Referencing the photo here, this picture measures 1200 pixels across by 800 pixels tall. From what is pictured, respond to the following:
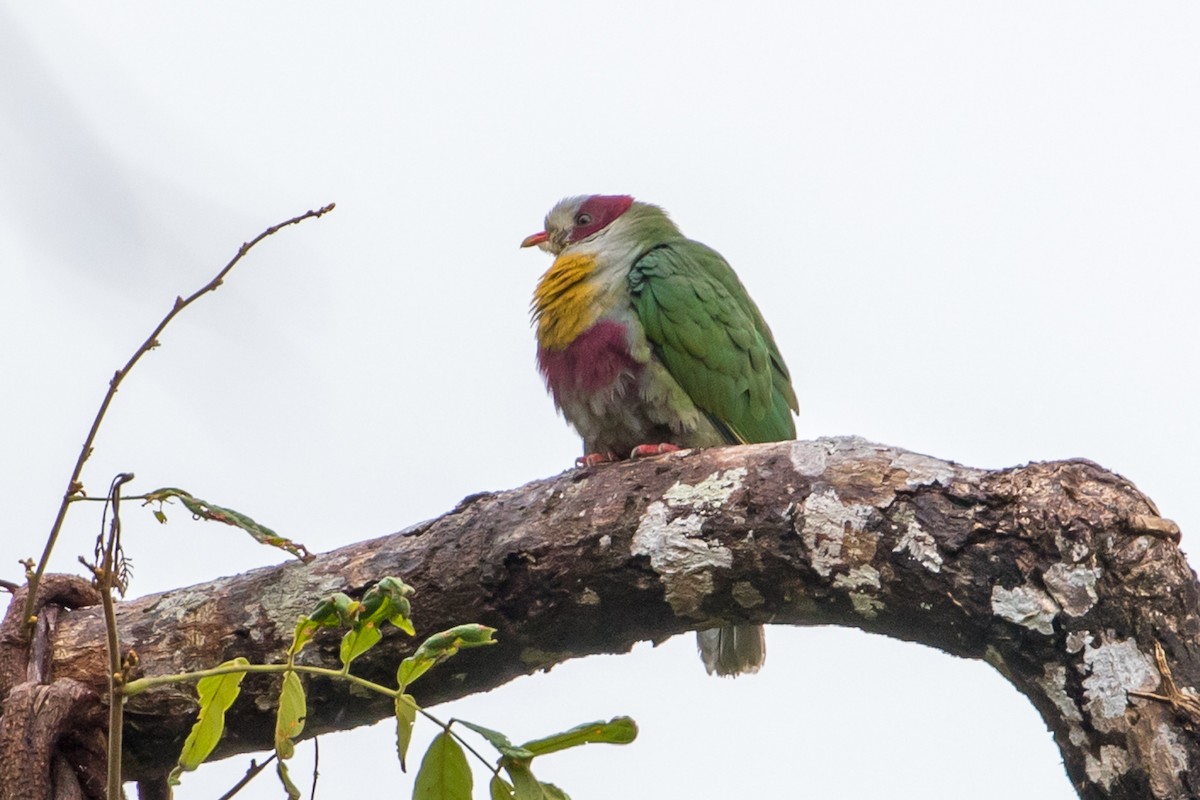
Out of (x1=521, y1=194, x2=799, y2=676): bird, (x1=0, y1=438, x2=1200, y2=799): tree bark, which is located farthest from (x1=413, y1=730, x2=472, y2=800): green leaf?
(x1=521, y1=194, x2=799, y2=676): bird

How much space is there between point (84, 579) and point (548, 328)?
1.46 meters

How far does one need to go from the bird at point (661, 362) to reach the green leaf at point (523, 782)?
4.88 ft

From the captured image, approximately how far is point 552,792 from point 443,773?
15cm

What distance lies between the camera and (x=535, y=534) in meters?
2.24

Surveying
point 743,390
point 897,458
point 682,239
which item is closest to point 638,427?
point 743,390

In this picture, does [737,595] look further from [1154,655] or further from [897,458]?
[1154,655]

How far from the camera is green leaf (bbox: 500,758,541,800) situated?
1.69 metres

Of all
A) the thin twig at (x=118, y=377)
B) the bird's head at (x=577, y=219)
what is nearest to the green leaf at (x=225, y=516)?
the thin twig at (x=118, y=377)

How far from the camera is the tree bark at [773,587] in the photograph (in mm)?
1736

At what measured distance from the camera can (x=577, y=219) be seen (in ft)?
14.1

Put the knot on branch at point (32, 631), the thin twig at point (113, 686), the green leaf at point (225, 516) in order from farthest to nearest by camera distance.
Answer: the knot on branch at point (32, 631)
the green leaf at point (225, 516)
the thin twig at point (113, 686)

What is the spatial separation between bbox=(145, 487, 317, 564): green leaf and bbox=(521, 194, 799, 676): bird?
116 cm

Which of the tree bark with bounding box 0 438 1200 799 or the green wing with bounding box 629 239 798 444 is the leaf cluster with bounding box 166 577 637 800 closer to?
the tree bark with bounding box 0 438 1200 799

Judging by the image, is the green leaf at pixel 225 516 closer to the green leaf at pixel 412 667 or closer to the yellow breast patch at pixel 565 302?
the green leaf at pixel 412 667
